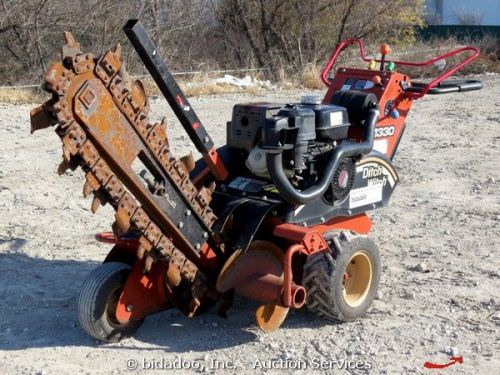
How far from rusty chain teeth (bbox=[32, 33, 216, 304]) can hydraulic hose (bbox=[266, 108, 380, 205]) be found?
457mm

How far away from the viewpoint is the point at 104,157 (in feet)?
14.1

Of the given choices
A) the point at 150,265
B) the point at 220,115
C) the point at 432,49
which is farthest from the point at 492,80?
the point at 150,265

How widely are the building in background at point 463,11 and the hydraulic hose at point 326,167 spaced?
33982mm

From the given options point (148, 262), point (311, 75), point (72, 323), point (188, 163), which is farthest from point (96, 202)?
point (311, 75)

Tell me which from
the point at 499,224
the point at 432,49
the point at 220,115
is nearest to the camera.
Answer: the point at 499,224

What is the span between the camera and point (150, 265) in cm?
475

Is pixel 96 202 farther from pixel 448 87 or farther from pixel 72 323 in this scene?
pixel 448 87

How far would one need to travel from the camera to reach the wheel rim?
5.34 meters

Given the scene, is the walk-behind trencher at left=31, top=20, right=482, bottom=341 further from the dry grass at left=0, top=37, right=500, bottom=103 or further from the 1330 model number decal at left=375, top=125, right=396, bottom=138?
the dry grass at left=0, top=37, right=500, bottom=103

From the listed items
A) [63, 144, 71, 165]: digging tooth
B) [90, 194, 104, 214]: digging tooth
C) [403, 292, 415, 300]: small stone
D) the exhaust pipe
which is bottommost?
[403, 292, 415, 300]: small stone

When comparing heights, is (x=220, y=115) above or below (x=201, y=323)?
below

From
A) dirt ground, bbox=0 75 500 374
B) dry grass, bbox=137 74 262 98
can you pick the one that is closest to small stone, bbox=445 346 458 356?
dirt ground, bbox=0 75 500 374

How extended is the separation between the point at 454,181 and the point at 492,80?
9819mm

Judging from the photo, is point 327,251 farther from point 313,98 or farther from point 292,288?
point 313,98
